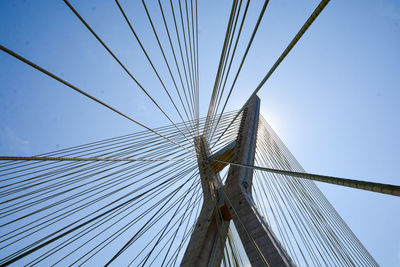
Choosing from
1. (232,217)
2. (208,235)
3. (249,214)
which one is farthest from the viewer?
(208,235)

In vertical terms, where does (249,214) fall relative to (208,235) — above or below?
above

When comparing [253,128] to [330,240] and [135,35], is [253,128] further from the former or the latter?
[135,35]

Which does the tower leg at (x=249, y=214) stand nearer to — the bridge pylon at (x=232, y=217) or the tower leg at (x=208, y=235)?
the bridge pylon at (x=232, y=217)

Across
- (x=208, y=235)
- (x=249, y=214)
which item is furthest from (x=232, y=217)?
(x=208, y=235)

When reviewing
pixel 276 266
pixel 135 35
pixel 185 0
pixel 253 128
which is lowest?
pixel 276 266

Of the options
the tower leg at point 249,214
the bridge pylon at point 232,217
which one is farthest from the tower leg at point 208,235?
the tower leg at point 249,214

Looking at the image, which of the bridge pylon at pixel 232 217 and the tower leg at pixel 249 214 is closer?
Answer: the tower leg at pixel 249 214

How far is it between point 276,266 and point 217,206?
1.82 m

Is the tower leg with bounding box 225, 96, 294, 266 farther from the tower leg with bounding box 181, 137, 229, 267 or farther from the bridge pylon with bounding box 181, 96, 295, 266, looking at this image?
the tower leg with bounding box 181, 137, 229, 267

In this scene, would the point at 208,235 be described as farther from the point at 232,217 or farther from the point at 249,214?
the point at 249,214

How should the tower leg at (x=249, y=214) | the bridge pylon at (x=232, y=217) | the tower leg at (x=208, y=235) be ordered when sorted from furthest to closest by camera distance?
the tower leg at (x=208, y=235) → the bridge pylon at (x=232, y=217) → the tower leg at (x=249, y=214)

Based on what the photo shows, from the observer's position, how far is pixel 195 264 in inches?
156

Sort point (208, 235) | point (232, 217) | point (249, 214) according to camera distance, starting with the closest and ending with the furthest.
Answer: point (249, 214)
point (232, 217)
point (208, 235)

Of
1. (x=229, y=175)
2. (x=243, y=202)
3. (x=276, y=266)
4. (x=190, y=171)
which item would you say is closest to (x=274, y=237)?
(x=276, y=266)
